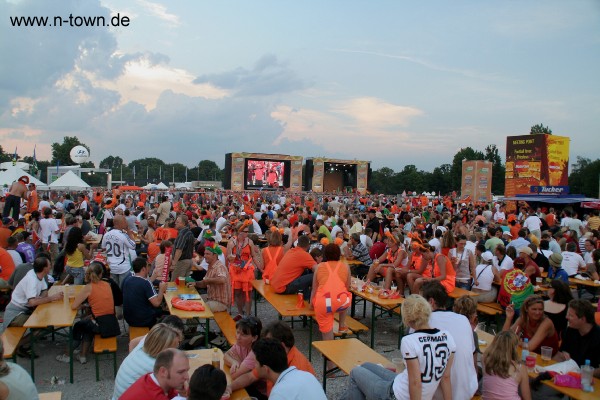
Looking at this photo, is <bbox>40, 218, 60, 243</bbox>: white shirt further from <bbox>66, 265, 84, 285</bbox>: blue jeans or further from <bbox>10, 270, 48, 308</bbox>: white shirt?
<bbox>10, 270, 48, 308</bbox>: white shirt

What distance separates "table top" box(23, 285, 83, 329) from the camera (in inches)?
180

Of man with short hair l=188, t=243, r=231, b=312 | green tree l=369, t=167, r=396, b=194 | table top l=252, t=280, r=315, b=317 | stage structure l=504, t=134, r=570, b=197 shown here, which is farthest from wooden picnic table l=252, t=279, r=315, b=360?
green tree l=369, t=167, r=396, b=194

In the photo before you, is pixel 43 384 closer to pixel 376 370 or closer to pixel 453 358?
pixel 376 370

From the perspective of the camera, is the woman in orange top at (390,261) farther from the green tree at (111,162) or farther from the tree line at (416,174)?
the green tree at (111,162)

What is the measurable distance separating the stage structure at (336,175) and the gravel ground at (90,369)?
124ft

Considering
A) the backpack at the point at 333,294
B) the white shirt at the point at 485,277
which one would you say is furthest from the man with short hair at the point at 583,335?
the white shirt at the point at 485,277

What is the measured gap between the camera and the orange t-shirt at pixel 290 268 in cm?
604

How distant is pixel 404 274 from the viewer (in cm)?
732

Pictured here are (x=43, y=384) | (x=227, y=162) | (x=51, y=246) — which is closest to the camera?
(x=43, y=384)

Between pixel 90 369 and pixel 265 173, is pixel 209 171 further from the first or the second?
pixel 90 369

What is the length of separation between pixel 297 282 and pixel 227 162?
120 ft

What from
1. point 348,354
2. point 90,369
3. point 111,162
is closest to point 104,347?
point 90,369

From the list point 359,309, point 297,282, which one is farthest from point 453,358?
point 359,309

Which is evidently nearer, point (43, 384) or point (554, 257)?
point (43, 384)
